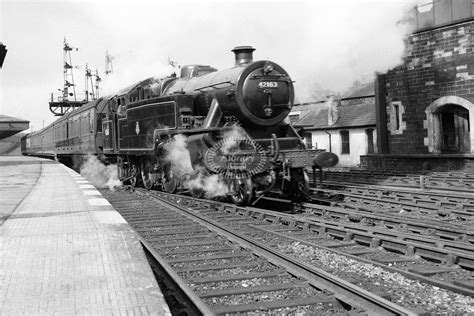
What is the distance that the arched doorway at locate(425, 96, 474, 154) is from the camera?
1680 centimetres

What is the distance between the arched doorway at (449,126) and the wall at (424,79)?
0.62ft

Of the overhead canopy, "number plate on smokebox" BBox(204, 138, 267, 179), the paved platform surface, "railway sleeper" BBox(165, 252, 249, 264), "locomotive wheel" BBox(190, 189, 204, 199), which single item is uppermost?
the overhead canopy

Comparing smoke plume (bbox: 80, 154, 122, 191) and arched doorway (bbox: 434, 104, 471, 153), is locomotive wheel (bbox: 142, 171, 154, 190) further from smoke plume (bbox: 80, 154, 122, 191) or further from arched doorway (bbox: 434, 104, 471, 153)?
arched doorway (bbox: 434, 104, 471, 153)

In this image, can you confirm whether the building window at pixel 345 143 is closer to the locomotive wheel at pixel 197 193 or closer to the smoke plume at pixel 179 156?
the smoke plume at pixel 179 156

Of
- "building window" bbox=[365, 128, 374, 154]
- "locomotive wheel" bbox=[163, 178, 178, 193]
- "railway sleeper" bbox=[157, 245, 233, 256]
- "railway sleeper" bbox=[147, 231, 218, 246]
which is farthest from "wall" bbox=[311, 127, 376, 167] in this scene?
"railway sleeper" bbox=[157, 245, 233, 256]

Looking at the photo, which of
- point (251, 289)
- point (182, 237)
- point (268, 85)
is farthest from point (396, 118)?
point (251, 289)

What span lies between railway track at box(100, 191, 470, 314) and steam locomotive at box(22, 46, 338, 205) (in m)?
1.01

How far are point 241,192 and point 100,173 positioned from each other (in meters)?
10.2

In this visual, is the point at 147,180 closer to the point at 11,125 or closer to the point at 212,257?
the point at 212,257

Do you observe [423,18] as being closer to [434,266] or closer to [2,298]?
[434,266]

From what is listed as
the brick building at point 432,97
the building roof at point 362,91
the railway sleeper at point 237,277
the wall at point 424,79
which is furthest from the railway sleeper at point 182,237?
the building roof at point 362,91

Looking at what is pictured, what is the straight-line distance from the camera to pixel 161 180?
12156 millimetres

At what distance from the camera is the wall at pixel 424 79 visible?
52.9 ft

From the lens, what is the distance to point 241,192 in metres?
9.32
